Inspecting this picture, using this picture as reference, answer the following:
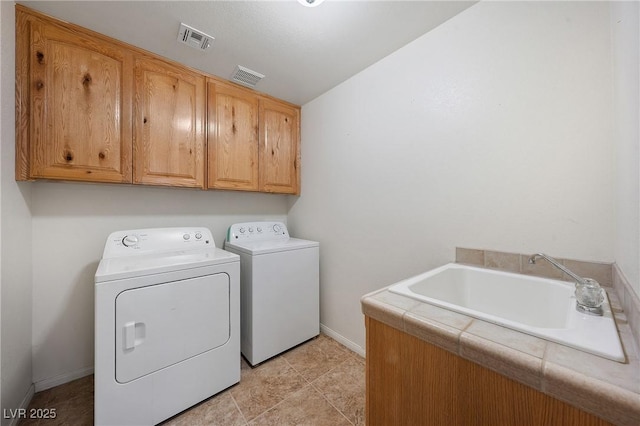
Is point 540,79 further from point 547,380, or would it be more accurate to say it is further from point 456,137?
point 547,380

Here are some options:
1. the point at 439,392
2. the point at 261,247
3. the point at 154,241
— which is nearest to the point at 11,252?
the point at 154,241

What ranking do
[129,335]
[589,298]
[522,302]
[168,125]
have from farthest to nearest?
[168,125]
[129,335]
[522,302]
[589,298]

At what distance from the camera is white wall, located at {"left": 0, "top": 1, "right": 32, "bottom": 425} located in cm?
114

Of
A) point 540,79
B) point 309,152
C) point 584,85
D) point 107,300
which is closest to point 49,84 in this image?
point 107,300

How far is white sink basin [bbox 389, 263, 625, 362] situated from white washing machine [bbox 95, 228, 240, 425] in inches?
45.8

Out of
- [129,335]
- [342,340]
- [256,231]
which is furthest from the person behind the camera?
[256,231]

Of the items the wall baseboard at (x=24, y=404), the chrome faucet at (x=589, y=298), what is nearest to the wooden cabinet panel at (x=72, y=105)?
the wall baseboard at (x=24, y=404)

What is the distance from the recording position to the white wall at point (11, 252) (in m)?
1.14

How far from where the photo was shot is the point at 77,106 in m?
1.43

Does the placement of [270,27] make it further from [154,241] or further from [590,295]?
[590,295]

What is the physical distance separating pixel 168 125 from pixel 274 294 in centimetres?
155

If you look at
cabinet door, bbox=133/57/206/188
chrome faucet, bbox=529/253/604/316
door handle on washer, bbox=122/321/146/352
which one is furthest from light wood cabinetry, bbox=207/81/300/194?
chrome faucet, bbox=529/253/604/316

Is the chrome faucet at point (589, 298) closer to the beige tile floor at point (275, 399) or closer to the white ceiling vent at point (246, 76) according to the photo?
the beige tile floor at point (275, 399)

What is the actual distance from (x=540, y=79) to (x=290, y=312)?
2.17 meters
